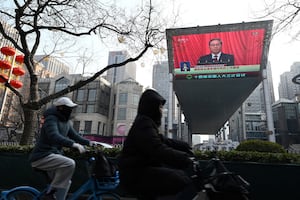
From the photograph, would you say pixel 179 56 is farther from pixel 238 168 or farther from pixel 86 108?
pixel 86 108

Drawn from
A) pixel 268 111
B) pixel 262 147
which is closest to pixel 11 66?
pixel 262 147

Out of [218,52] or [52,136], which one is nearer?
[52,136]

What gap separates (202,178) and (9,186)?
Answer: 5.49 metres

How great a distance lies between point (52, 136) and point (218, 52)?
48.2 feet

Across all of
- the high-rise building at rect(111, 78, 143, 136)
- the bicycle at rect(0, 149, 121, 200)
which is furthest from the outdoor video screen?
the high-rise building at rect(111, 78, 143, 136)

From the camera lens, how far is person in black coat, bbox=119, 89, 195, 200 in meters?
1.80

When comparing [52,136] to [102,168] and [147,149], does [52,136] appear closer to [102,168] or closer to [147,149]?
[102,168]

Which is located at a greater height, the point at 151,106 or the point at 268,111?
the point at 268,111

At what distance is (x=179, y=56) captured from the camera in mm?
15625

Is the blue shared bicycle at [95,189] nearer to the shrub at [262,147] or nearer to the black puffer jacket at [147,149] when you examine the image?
the black puffer jacket at [147,149]

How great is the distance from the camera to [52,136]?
106 inches

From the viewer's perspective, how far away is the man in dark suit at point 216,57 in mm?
15180

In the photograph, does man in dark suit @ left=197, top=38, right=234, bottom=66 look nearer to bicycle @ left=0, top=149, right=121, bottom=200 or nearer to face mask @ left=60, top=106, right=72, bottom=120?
face mask @ left=60, top=106, right=72, bottom=120

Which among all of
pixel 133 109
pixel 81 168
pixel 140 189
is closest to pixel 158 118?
pixel 140 189
